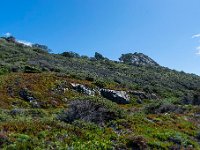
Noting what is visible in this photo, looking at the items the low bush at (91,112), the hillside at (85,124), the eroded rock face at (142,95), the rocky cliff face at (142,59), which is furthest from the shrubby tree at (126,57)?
the low bush at (91,112)

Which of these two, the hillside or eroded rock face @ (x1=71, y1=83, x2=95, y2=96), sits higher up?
eroded rock face @ (x1=71, y1=83, x2=95, y2=96)

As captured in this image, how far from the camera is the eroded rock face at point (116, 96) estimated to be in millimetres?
44500

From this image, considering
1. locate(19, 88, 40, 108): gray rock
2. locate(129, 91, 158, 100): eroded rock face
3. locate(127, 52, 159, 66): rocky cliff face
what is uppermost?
locate(127, 52, 159, 66): rocky cliff face

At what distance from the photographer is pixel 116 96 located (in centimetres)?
4469

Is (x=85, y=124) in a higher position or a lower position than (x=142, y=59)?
lower

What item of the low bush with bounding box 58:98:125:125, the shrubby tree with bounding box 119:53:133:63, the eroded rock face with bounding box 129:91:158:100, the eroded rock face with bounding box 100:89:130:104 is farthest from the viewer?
the shrubby tree with bounding box 119:53:133:63

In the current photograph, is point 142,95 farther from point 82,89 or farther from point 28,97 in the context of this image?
point 28,97

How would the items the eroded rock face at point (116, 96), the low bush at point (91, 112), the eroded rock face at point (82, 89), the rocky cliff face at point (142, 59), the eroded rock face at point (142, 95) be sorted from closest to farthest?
the low bush at point (91, 112) → the eroded rock face at point (82, 89) → the eroded rock face at point (116, 96) → the eroded rock face at point (142, 95) → the rocky cliff face at point (142, 59)

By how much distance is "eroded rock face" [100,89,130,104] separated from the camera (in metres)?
44.5

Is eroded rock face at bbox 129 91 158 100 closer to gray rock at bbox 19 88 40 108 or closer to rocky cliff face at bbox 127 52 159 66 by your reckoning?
gray rock at bbox 19 88 40 108

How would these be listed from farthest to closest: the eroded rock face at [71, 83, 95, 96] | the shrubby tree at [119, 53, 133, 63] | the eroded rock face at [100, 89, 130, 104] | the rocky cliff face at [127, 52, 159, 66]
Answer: the shrubby tree at [119, 53, 133, 63], the rocky cliff face at [127, 52, 159, 66], the eroded rock face at [100, 89, 130, 104], the eroded rock face at [71, 83, 95, 96]

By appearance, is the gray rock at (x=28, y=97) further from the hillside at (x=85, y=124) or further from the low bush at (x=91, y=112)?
the low bush at (x=91, y=112)

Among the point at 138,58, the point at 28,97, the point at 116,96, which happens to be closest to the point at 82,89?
the point at 116,96

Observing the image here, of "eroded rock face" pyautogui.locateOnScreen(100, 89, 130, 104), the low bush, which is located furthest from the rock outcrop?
the low bush
